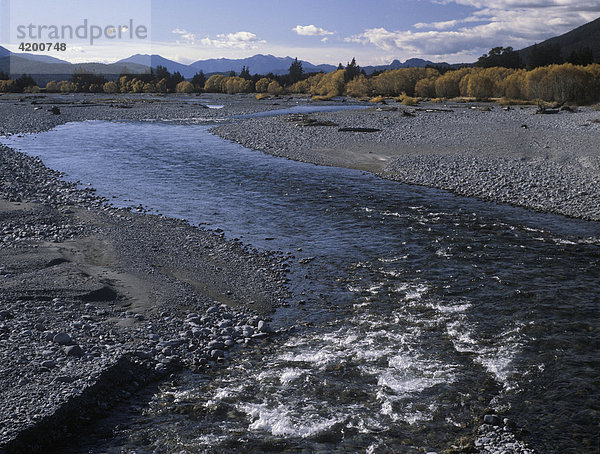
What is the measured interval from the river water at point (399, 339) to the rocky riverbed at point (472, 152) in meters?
3.13

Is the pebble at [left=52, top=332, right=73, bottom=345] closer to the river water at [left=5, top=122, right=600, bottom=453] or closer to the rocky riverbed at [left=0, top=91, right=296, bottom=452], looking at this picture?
the rocky riverbed at [left=0, top=91, right=296, bottom=452]

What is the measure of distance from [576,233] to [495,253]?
16.2 ft

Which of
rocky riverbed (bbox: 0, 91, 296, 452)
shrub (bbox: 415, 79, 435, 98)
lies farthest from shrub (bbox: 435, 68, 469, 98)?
rocky riverbed (bbox: 0, 91, 296, 452)

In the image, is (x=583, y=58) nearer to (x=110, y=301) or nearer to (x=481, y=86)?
(x=481, y=86)

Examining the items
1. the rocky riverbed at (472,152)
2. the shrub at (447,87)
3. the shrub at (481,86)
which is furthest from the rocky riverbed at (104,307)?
the shrub at (447,87)

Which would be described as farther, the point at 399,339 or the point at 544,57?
the point at 544,57

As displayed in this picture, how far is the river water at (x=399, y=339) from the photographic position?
30.2 feet

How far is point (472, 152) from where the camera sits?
37.8 m

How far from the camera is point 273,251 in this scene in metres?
19.2

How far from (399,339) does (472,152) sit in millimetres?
29246

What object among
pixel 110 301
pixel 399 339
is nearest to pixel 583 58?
pixel 399 339

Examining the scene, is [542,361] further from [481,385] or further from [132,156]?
[132,156]

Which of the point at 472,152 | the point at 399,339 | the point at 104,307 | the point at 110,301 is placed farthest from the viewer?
the point at 472,152

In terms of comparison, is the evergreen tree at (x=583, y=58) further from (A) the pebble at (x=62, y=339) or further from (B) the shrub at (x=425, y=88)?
(A) the pebble at (x=62, y=339)
